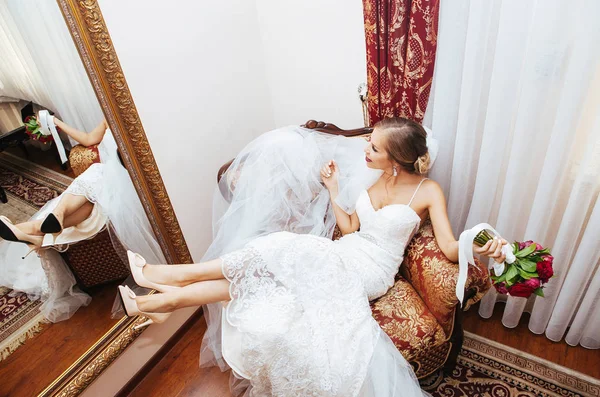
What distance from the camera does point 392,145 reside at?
1.93 m

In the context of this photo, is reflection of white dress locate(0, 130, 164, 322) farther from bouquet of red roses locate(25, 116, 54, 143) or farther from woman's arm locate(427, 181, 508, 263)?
woman's arm locate(427, 181, 508, 263)

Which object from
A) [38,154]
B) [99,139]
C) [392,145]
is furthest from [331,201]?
[38,154]

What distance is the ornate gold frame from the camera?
1654mm

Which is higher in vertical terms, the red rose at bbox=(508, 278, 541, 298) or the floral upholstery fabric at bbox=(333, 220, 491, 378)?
the red rose at bbox=(508, 278, 541, 298)

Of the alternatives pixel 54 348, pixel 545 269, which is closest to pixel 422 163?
pixel 545 269

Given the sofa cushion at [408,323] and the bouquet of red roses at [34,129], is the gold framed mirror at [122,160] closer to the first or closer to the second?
the bouquet of red roses at [34,129]

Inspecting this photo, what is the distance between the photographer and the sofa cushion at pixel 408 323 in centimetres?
174

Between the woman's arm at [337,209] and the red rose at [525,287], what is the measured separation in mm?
840

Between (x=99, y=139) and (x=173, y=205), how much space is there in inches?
22.9

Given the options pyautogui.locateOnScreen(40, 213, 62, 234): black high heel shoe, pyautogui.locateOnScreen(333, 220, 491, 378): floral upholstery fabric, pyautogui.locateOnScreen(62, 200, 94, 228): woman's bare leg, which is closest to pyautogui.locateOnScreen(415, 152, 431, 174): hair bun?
pyautogui.locateOnScreen(333, 220, 491, 378): floral upholstery fabric

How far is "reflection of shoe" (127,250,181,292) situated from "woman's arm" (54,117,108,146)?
543 mm

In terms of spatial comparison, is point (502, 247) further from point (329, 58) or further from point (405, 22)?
point (329, 58)

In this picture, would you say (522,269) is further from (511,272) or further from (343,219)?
(343,219)

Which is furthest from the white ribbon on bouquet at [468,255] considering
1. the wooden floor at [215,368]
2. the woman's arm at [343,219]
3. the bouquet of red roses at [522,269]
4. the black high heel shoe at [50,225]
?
the black high heel shoe at [50,225]
